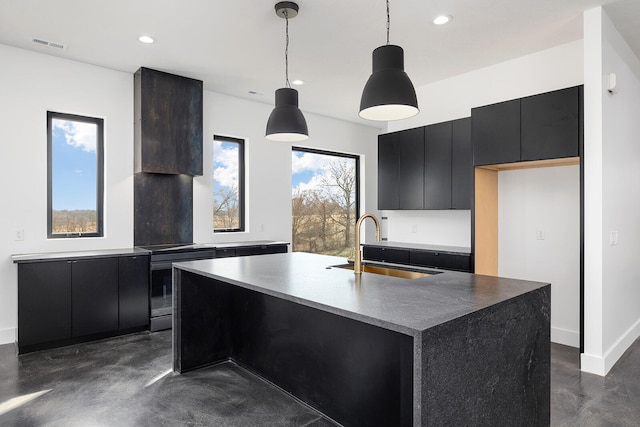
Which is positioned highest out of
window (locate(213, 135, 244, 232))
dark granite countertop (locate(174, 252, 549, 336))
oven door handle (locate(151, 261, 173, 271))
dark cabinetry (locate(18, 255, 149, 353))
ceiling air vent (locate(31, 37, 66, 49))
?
ceiling air vent (locate(31, 37, 66, 49))

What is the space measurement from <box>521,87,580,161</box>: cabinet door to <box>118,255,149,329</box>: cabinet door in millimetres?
3895

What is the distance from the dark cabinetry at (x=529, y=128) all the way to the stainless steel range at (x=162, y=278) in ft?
10.5

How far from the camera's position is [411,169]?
192 inches

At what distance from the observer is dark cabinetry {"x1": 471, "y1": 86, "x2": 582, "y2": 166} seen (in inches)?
130

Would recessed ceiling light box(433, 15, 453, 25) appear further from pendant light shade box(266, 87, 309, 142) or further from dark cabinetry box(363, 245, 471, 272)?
dark cabinetry box(363, 245, 471, 272)

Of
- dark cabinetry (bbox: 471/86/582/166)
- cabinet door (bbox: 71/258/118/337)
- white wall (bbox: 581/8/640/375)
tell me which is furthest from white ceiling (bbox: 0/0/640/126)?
cabinet door (bbox: 71/258/118/337)

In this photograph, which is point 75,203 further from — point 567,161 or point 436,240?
point 567,161

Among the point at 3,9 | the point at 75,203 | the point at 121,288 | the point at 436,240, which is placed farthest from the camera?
the point at 436,240

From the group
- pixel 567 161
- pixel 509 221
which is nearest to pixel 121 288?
pixel 509 221

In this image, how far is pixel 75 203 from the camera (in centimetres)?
434

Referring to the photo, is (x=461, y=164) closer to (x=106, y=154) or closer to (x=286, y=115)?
(x=286, y=115)

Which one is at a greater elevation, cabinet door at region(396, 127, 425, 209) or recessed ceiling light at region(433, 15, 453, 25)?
recessed ceiling light at region(433, 15, 453, 25)

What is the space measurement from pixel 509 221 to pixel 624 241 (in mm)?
994

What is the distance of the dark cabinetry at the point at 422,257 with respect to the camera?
4.11m
